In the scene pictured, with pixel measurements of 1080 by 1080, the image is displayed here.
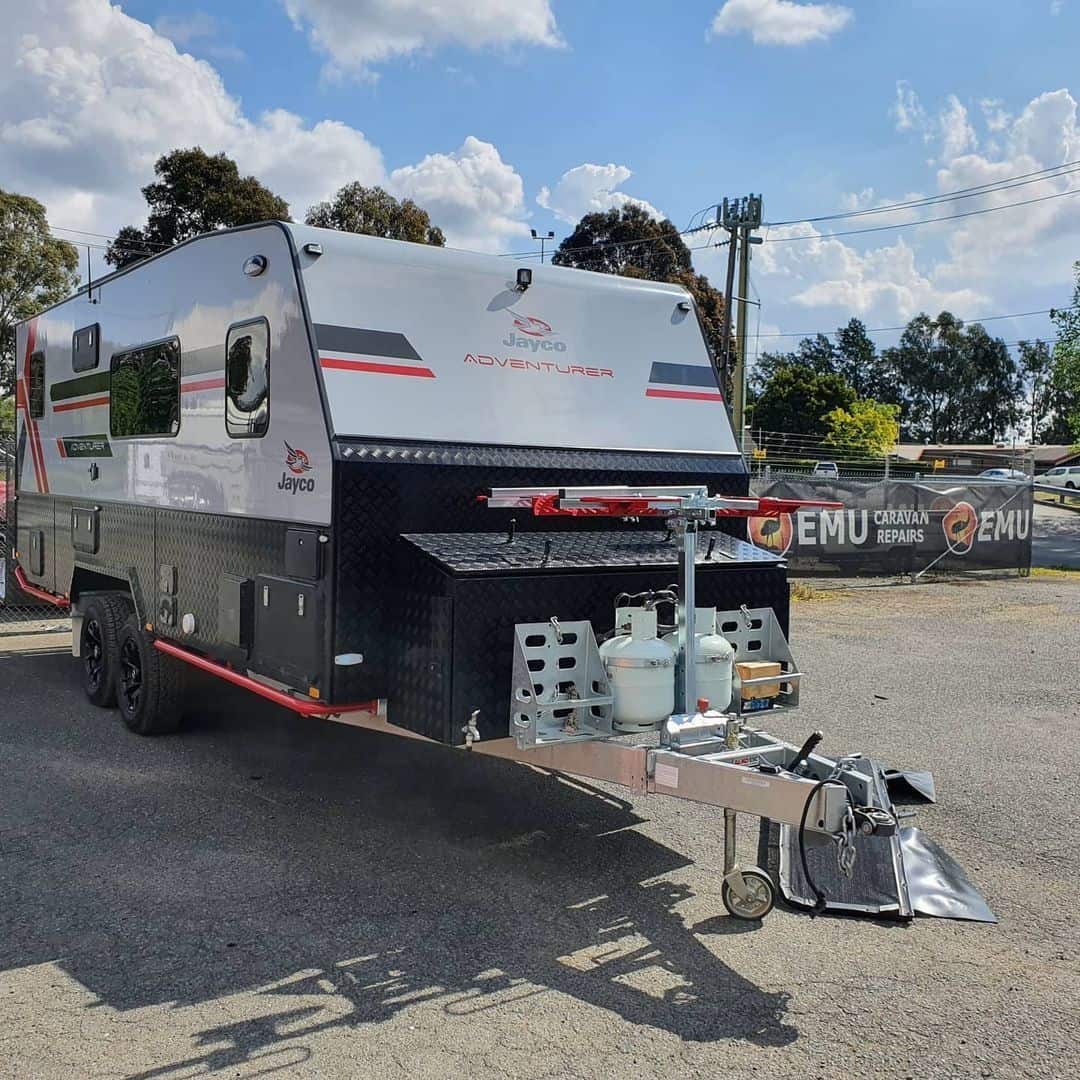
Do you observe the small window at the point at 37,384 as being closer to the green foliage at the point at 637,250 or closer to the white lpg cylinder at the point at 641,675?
the white lpg cylinder at the point at 641,675

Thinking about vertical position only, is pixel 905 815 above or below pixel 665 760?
below

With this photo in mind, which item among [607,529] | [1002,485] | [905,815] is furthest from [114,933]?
[1002,485]

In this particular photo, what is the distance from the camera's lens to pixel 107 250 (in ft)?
99.4

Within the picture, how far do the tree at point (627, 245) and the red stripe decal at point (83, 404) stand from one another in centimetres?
2979

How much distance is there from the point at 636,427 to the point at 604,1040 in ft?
10.6

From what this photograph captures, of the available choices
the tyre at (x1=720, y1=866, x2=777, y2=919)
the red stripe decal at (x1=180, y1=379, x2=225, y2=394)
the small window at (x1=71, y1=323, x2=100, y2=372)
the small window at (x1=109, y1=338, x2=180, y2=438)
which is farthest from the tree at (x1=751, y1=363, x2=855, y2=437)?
the tyre at (x1=720, y1=866, x2=777, y2=919)

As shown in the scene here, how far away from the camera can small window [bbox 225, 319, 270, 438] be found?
196 inches

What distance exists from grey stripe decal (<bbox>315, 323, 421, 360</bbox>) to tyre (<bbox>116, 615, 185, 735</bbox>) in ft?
9.03

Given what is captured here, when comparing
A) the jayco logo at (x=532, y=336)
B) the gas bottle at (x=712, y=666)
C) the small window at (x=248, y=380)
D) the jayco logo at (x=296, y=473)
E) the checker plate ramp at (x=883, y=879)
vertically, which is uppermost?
the jayco logo at (x=532, y=336)

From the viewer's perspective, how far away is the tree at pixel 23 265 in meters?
30.1

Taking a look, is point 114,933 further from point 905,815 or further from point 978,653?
point 978,653

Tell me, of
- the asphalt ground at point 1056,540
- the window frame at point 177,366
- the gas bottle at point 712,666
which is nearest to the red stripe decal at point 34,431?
the window frame at point 177,366

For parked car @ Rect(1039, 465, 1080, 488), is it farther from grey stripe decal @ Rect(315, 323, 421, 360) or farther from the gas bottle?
grey stripe decal @ Rect(315, 323, 421, 360)

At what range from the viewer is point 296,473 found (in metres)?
4.77
